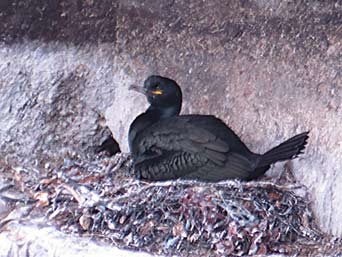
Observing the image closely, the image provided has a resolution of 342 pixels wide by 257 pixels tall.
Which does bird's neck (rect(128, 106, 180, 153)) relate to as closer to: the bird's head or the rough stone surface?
the bird's head

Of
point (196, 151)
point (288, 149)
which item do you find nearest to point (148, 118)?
point (196, 151)

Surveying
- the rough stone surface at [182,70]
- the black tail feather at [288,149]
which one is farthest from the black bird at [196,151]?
the rough stone surface at [182,70]

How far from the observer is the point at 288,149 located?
3.60m

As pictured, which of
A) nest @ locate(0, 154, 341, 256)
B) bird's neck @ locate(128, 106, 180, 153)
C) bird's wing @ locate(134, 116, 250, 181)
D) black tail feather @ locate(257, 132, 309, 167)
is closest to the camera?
nest @ locate(0, 154, 341, 256)

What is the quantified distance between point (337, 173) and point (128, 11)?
1118mm

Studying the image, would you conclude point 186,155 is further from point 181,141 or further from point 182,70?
point 182,70

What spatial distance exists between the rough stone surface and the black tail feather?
9 centimetres

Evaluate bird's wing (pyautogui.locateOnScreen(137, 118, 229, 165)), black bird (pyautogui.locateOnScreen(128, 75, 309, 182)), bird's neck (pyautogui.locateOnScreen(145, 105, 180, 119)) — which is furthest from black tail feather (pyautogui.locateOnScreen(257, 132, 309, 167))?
bird's neck (pyautogui.locateOnScreen(145, 105, 180, 119))

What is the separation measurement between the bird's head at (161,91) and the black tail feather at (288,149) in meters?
0.50

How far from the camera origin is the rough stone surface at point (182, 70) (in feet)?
12.0

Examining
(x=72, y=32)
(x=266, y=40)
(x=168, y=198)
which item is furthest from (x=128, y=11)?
(x=168, y=198)

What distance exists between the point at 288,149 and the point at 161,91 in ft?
1.98

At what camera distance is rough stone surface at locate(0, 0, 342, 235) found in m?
3.67

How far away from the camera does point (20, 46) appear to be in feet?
13.6
